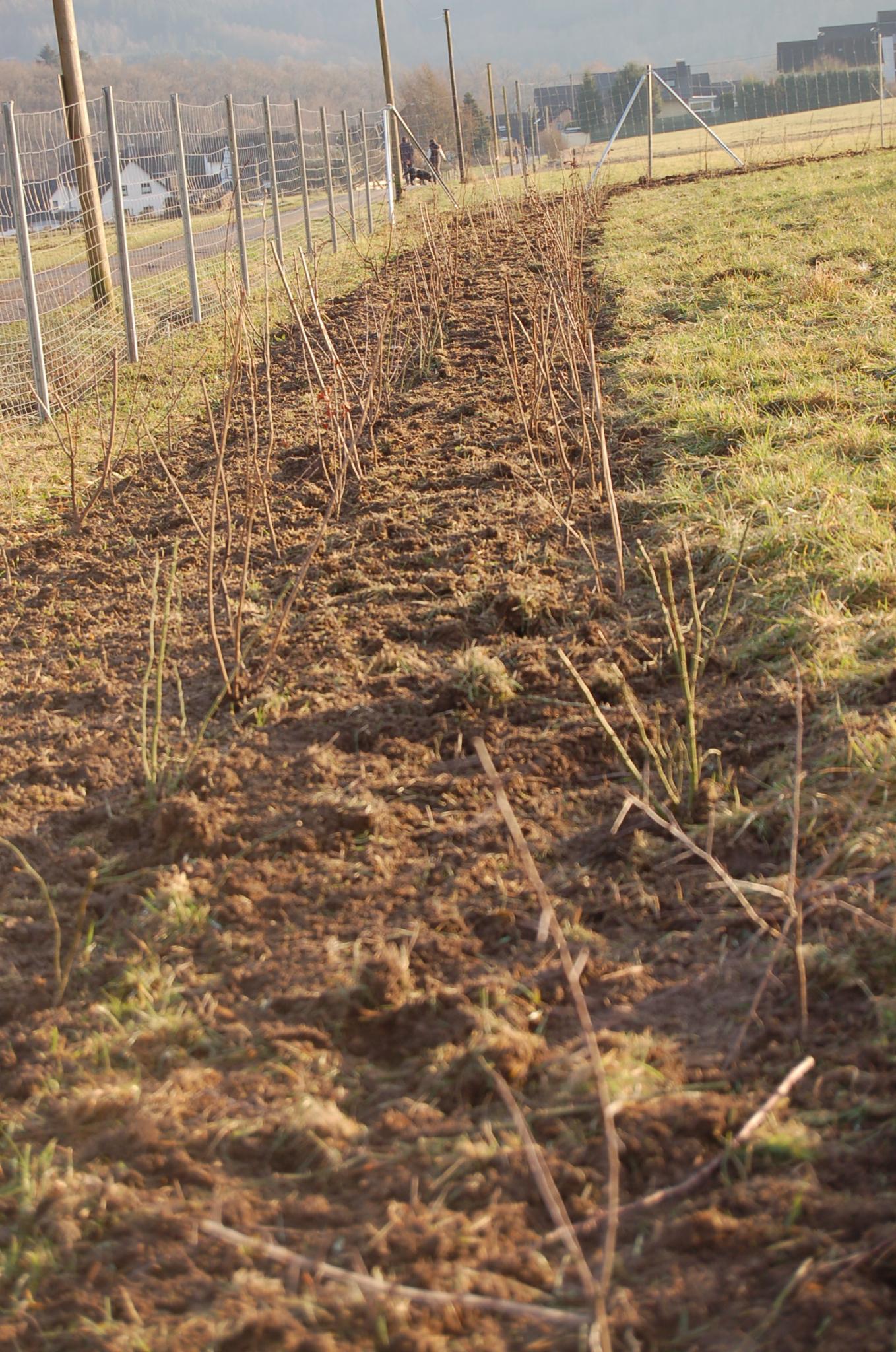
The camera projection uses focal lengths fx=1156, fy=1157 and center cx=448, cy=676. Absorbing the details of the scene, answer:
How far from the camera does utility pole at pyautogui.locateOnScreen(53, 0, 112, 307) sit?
24.3 feet

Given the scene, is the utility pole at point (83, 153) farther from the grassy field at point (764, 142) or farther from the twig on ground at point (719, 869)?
the grassy field at point (764, 142)

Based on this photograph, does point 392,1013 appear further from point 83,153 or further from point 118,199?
point 83,153

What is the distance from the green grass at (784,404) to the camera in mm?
3086

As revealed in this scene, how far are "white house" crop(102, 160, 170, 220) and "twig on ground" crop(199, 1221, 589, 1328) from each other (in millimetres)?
7113

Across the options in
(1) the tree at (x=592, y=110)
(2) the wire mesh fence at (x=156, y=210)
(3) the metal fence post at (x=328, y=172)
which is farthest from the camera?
(1) the tree at (x=592, y=110)

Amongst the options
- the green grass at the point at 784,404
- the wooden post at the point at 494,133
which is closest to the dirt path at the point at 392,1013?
the green grass at the point at 784,404

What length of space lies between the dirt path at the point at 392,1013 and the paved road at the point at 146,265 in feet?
10.9

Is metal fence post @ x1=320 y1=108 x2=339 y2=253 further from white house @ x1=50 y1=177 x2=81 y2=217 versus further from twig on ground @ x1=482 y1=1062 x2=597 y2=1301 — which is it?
twig on ground @ x1=482 y1=1062 x2=597 y2=1301

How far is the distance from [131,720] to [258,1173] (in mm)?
1543

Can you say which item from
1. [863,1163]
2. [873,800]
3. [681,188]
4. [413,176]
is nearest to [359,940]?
[863,1163]

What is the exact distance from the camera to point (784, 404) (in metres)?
4.92

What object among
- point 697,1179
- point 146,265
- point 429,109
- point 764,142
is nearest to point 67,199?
point 146,265

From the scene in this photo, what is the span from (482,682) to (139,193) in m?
7.11

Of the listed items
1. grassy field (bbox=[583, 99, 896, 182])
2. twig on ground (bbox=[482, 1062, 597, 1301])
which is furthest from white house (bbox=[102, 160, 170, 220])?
grassy field (bbox=[583, 99, 896, 182])
